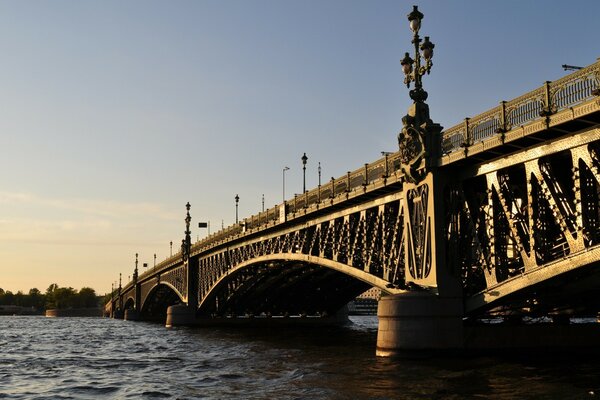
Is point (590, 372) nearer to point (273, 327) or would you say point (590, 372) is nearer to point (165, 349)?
point (165, 349)

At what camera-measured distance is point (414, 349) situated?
29.5 metres

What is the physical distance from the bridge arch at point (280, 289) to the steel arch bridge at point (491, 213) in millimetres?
10802

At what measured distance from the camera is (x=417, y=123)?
111 ft

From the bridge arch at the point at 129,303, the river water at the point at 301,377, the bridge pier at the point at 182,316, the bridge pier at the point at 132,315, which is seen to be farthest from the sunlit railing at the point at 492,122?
the bridge arch at the point at 129,303

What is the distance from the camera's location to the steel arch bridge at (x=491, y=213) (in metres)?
24.9

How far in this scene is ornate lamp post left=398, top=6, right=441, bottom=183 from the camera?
108ft

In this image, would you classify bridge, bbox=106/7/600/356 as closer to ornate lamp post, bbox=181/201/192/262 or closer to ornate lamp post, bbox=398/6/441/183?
ornate lamp post, bbox=398/6/441/183

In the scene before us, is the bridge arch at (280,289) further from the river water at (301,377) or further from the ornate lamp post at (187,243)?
the river water at (301,377)

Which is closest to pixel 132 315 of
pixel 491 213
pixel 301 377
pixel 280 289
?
pixel 280 289

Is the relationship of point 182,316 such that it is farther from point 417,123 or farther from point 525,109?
point 525,109

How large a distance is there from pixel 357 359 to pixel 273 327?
5086 centimetres

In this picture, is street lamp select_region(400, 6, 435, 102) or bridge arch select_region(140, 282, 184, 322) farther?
bridge arch select_region(140, 282, 184, 322)

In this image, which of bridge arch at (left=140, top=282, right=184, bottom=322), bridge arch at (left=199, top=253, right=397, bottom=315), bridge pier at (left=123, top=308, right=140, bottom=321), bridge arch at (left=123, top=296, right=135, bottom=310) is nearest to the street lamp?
bridge arch at (left=199, top=253, right=397, bottom=315)

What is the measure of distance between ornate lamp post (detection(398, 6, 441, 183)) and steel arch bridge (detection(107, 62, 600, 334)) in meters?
0.18
